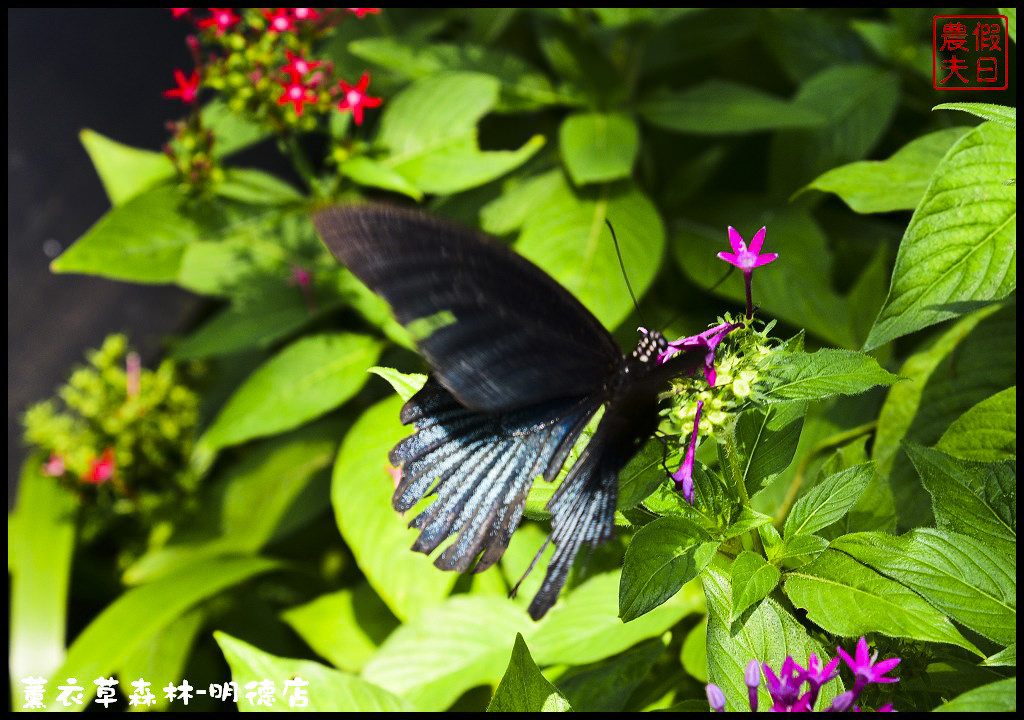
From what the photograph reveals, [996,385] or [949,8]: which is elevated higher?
[949,8]

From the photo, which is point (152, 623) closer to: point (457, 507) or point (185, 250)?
point (185, 250)

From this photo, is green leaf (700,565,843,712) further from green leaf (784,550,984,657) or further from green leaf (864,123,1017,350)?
green leaf (864,123,1017,350)

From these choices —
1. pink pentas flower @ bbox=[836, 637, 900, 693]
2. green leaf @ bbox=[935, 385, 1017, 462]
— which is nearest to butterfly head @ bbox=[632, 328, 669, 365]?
pink pentas flower @ bbox=[836, 637, 900, 693]

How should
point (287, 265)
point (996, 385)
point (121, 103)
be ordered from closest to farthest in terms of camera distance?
point (996, 385), point (287, 265), point (121, 103)

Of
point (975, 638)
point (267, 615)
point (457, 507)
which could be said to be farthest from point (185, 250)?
point (975, 638)

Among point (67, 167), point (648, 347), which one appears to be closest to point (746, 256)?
point (648, 347)

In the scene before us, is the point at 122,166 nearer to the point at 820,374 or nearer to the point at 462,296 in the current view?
the point at 462,296
